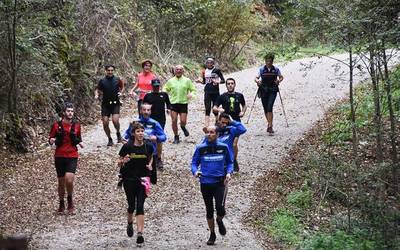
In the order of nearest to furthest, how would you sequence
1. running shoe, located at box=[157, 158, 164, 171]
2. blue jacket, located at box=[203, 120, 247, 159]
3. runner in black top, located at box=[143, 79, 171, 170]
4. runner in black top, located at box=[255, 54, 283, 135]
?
blue jacket, located at box=[203, 120, 247, 159] → runner in black top, located at box=[143, 79, 171, 170] → running shoe, located at box=[157, 158, 164, 171] → runner in black top, located at box=[255, 54, 283, 135]

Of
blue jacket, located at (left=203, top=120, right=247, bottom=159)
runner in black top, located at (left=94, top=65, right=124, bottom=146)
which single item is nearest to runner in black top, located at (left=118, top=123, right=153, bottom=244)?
blue jacket, located at (left=203, top=120, right=247, bottom=159)

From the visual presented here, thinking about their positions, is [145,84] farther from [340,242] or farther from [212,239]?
[340,242]

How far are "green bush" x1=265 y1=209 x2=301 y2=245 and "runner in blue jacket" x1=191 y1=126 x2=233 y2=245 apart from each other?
4.46 ft

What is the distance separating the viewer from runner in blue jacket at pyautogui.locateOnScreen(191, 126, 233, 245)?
793 cm

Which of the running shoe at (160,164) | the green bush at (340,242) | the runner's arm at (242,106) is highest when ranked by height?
the runner's arm at (242,106)

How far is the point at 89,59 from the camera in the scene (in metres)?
17.6

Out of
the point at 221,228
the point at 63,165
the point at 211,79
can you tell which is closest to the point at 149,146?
the point at 221,228

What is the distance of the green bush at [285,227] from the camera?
8.89m

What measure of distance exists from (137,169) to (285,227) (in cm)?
282

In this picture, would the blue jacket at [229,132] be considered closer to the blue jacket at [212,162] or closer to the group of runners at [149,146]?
the group of runners at [149,146]

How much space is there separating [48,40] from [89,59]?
8.43 feet

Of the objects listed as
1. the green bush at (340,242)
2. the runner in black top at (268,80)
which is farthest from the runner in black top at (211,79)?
the green bush at (340,242)

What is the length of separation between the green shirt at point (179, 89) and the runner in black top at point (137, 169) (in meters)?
5.03

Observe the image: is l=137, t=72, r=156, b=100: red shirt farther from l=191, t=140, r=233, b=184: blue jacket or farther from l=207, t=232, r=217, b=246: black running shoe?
l=207, t=232, r=217, b=246: black running shoe
